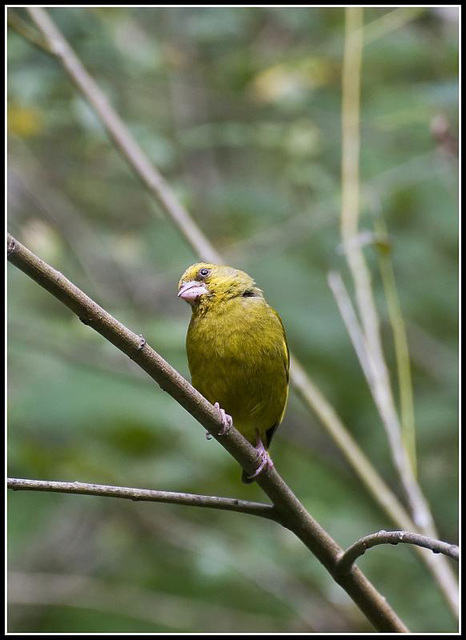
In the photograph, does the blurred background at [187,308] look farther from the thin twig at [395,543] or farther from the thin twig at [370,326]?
the thin twig at [395,543]

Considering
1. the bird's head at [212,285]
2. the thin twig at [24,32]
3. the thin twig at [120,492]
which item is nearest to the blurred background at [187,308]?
the thin twig at [24,32]

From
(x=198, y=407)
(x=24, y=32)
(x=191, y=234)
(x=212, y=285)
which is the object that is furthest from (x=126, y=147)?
(x=198, y=407)

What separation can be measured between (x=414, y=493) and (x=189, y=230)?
4.65ft

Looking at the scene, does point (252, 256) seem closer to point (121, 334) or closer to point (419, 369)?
point (419, 369)

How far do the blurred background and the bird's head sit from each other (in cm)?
111

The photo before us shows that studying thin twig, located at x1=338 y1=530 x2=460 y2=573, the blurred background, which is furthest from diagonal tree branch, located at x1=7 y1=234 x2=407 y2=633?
the blurred background

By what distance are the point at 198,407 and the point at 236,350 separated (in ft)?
2.63

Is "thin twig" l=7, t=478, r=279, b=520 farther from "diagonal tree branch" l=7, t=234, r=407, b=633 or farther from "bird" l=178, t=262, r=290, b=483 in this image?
"bird" l=178, t=262, r=290, b=483

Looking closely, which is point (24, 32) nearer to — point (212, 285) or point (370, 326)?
point (212, 285)

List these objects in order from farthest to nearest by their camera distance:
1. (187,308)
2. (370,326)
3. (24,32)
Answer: (187,308)
(24,32)
(370,326)

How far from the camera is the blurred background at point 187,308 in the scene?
456 cm

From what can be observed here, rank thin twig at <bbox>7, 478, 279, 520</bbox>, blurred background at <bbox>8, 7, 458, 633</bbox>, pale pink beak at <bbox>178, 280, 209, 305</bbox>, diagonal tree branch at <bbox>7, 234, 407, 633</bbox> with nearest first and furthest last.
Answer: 1. diagonal tree branch at <bbox>7, 234, 407, 633</bbox>
2. thin twig at <bbox>7, 478, 279, 520</bbox>
3. pale pink beak at <bbox>178, 280, 209, 305</bbox>
4. blurred background at <bbox>8, 7, 458, 633</bbox>

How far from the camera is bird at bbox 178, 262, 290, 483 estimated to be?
106 inches

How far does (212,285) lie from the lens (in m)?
2.95
